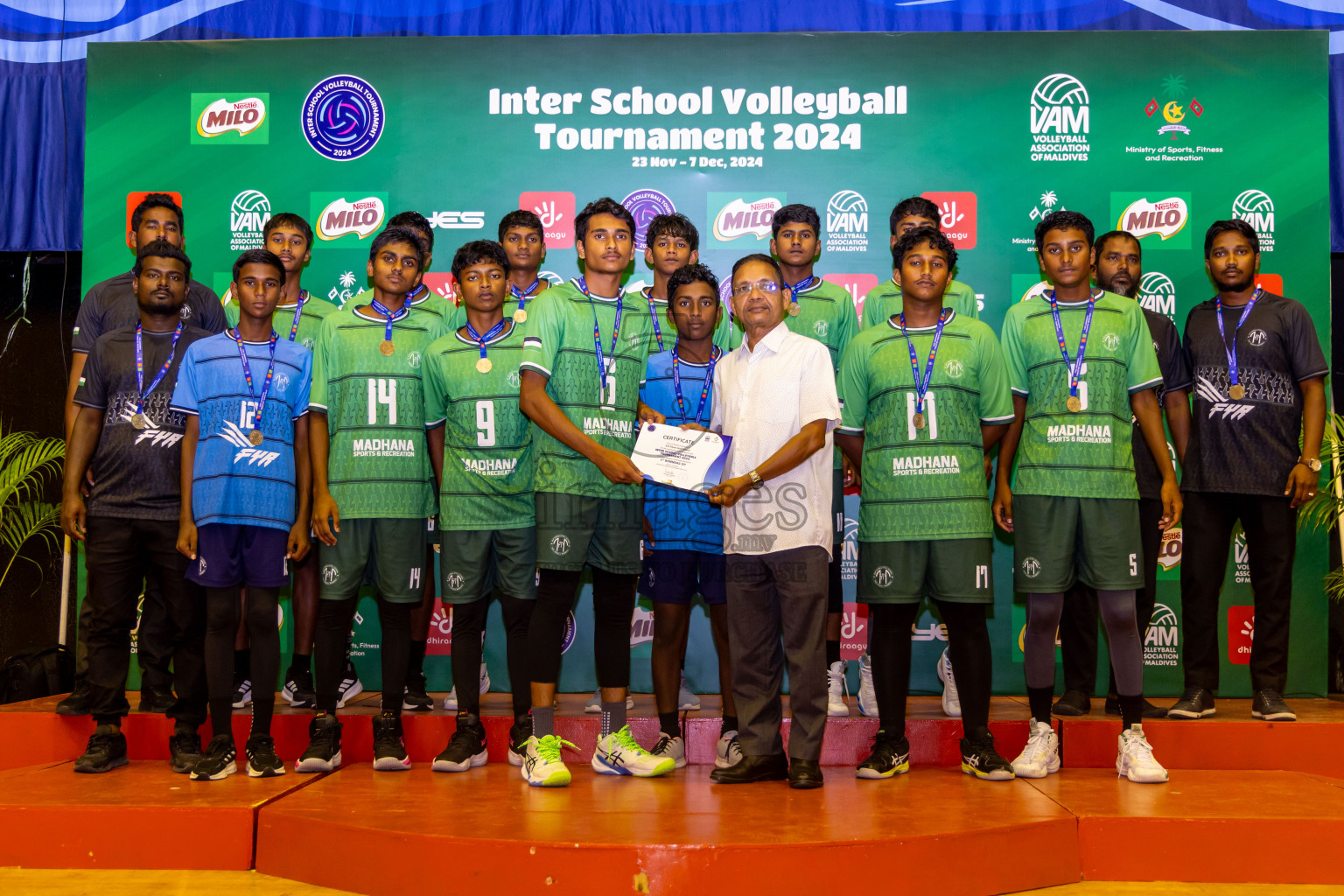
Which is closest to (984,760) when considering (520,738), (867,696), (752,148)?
(867,696)

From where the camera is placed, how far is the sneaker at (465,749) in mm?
3553

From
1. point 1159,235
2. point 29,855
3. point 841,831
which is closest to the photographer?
point 841,831

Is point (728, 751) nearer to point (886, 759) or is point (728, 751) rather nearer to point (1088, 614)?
point (886, 759)

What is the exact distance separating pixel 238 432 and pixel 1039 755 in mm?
3138

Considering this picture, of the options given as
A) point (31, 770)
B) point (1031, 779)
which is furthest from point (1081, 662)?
point (31, 770)

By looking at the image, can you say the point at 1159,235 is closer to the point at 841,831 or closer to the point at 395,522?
the point at 841,831

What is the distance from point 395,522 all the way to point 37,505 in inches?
113

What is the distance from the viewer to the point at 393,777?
138 inches

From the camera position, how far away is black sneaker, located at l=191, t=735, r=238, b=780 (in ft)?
11.3

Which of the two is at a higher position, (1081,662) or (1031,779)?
(1081,662)

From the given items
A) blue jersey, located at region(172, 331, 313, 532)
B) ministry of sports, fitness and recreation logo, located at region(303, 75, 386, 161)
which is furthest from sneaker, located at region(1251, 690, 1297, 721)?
ministry of sports, fitness and recreation logo, located at region(303, 75, 386, 161)

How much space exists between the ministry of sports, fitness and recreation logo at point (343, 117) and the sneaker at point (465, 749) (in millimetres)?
3151

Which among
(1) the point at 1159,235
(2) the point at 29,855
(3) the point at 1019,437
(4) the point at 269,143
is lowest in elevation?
(2) the point at 29,855

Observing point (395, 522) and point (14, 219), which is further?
point (14, 219)
